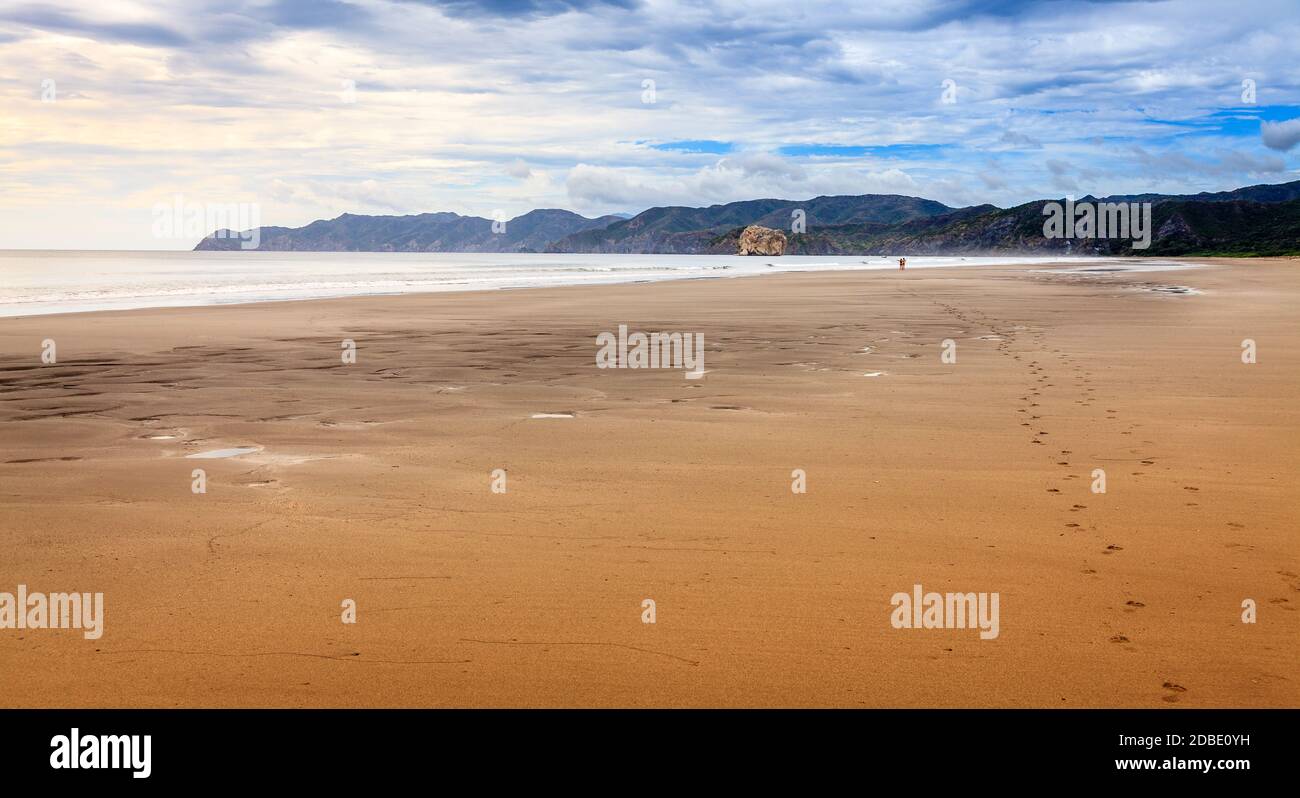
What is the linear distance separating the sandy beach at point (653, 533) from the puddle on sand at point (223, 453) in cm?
14

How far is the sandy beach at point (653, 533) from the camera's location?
473 cm

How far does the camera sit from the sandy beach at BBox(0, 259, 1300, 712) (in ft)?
15.5

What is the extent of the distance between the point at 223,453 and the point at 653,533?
4.87 metres

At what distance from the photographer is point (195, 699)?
14.6 feet

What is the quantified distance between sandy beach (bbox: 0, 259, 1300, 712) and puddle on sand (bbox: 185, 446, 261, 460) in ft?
0.47

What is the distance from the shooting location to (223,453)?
9516 mm

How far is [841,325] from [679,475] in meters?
16.2
